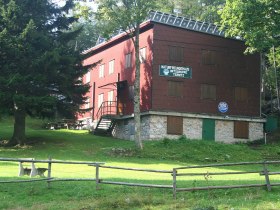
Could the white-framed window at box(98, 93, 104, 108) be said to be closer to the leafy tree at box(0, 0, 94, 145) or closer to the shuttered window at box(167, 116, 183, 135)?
the leafy tree at box(0, 0, 94, 145)

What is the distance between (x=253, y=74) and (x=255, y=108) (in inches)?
116

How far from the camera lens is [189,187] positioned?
15.5 meters

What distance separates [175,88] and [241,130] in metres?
7.02

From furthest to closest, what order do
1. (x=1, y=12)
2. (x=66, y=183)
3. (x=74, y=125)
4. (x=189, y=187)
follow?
(x=74, y=125) → (x=1, y=12) → (x=66, y=183) → (x=189, y=187)

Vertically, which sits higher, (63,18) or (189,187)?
(63,18)

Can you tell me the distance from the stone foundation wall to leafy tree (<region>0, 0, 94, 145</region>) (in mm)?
5448

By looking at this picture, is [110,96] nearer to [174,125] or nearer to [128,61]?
[128,61]

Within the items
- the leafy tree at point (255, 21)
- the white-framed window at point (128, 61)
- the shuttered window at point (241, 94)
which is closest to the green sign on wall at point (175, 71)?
the white-framed window at point (128, 61)

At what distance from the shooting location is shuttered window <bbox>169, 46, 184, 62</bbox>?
3753cm

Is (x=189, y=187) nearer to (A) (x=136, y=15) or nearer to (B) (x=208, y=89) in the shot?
(A) (x=136, y=15)

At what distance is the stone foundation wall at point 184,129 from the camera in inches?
1431

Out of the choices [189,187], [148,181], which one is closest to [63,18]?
[148,181]

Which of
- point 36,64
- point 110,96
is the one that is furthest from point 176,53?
point 36,64

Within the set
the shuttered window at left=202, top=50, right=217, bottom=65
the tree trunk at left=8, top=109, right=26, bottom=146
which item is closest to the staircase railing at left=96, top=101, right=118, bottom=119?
the shuttered window at left=202, top=50, right=217, bottom=65
